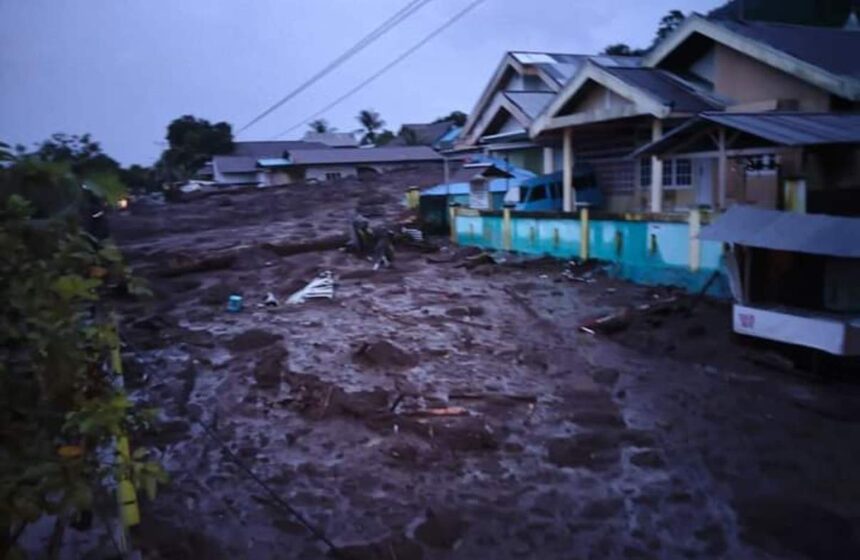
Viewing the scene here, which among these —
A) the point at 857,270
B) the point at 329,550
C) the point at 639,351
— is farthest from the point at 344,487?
the point at 857,270

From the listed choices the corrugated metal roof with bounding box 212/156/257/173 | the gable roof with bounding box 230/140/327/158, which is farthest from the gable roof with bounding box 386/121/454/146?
the corrugated metal roof with bounding box 212/156/257/173

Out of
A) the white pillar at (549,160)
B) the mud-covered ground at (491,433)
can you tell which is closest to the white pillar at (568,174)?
the white pillar at (549,160)

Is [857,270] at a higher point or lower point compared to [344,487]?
higher

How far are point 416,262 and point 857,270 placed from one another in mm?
12289

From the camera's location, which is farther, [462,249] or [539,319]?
[462,249]

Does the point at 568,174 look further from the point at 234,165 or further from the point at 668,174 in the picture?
the point at 234,165

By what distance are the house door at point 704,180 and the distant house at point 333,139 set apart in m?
51.4

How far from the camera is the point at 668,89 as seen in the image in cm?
1750

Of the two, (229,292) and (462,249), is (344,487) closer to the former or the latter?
(229,292)

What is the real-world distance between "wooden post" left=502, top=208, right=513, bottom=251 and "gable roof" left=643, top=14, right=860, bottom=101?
5.61m

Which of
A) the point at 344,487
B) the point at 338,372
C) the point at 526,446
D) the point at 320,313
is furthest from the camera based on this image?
the point at 320,313

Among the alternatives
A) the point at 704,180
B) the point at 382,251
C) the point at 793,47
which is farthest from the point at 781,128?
the point at 382,251

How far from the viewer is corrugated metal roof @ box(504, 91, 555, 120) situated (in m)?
23.4

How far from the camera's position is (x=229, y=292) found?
1658 centimetres
